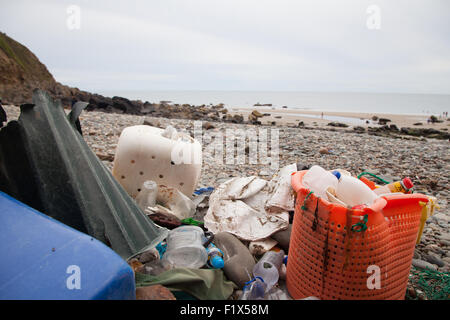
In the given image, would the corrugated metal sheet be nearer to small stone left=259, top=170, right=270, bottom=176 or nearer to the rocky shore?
the rocky shore

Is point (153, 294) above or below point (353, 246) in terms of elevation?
below

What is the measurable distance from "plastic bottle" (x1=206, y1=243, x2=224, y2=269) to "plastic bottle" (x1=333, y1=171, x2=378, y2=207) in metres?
1.08

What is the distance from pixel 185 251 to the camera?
8.21 feet

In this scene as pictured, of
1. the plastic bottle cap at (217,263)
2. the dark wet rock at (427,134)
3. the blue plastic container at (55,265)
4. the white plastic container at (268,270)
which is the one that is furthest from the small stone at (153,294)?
the dark wet rock at (427,134)

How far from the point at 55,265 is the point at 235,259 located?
1.46 meters

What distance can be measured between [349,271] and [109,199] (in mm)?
1879

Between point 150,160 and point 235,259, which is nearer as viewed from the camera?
point 235,259

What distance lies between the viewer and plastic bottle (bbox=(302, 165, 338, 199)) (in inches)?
87.0

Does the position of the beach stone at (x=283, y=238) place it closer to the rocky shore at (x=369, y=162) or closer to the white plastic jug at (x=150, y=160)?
the rocky shore at (x=369, y=162)

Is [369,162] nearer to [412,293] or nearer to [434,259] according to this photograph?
Result: [434,259]

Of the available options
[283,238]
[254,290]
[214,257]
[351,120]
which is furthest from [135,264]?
[351,120]

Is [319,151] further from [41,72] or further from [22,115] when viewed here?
→ [41,72]

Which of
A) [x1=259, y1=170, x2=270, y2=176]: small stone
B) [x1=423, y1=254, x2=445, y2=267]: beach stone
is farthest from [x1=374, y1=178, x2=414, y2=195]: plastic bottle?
[x1=259, y1=170, x2=270, y2=176]: small stone

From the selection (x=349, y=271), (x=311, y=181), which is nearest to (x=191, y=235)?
(x=311, y=181)
